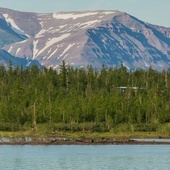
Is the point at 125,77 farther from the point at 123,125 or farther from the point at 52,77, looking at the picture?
the point at 123,125

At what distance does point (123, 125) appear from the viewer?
142 meters

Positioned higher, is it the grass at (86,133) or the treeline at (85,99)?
the treeline at (85,99)

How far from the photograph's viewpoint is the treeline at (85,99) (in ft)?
483

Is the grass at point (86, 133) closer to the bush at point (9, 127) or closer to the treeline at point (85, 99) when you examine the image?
the bush at point (9, 127)

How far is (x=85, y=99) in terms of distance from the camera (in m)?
160
